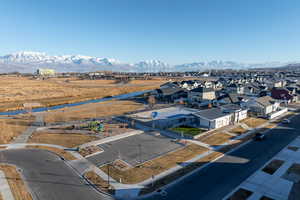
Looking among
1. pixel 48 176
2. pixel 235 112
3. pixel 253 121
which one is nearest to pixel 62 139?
pixel 48 176

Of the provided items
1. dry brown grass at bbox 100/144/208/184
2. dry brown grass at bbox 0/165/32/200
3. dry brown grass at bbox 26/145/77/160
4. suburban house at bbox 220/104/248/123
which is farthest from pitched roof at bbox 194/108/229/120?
dry brown grass at bbox 0/165/32/200

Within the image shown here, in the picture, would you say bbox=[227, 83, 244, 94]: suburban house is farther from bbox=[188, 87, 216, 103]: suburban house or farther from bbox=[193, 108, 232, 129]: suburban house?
bbox=[193, 108, 232, 129]: suburban house

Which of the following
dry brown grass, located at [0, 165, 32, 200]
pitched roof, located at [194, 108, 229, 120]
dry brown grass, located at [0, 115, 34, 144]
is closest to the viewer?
dry brown grass, located at [0, 165, 32, 200]

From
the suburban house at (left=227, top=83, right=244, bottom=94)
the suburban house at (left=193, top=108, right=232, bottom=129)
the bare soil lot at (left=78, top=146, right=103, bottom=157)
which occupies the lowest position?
the bare soil lot at (left=78, top=146, right=103, bottom=157)

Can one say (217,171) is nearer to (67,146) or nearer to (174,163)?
(174,163)

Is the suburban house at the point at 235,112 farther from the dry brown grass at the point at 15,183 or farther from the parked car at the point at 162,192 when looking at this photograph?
the dry brown grass at the point at 15,183

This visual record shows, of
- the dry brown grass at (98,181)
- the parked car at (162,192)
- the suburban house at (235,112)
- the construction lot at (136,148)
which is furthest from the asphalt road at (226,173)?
the suburban house at (235,112)

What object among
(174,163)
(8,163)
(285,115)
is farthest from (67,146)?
(285,115)
